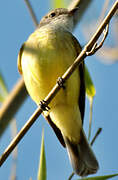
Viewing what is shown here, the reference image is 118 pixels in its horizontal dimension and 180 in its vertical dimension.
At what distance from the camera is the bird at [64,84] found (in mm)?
3635

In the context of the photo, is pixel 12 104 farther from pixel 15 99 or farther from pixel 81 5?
pixel 81 5

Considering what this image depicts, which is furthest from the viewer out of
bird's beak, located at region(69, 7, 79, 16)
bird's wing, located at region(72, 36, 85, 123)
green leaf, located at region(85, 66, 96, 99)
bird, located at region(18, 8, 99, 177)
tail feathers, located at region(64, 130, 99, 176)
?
bird's beak, located at region(69, 7, 79, 16)

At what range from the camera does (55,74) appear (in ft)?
11.8

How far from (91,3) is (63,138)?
73.3 inches

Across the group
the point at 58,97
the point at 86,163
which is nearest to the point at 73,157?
the point at 86,163

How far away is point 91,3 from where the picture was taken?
4582mm

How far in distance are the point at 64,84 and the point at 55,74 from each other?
6.8 inches

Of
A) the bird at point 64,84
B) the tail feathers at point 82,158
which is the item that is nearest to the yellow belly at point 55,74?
the bird at point 64,84

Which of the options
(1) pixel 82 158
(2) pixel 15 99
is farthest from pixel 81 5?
(1) pixel 82 158

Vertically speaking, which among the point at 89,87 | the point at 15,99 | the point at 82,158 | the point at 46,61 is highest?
the point at 46,61

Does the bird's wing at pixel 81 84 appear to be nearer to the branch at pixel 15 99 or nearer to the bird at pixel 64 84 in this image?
the bird at pixel 64 84

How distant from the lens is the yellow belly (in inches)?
142

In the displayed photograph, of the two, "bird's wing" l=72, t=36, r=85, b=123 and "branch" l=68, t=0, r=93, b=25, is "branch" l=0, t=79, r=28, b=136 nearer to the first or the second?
"bird's wing" l=72, t=36, r=85, b=123

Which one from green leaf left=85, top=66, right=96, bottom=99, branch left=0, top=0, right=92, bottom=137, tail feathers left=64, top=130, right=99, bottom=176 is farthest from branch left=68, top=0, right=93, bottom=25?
tail feathers left=64, top=130, right=99, bottom=176
